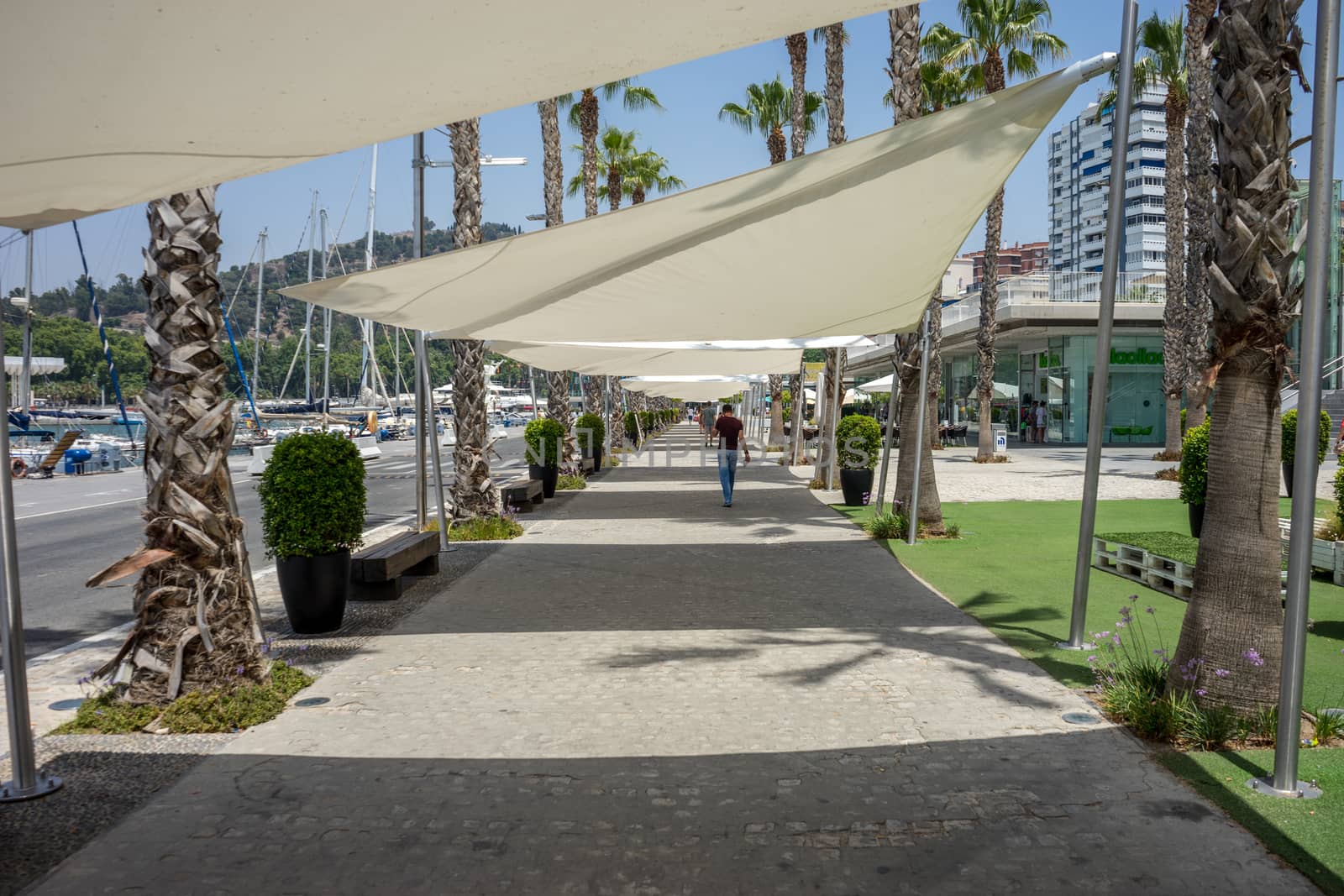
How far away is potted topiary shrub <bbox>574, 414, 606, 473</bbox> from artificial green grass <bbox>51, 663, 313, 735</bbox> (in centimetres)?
1960

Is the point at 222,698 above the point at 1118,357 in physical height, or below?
below

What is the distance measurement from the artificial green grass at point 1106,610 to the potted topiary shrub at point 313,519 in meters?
4.93

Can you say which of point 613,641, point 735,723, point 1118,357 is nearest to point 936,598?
point 613,641

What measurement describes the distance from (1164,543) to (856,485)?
25.6 ft

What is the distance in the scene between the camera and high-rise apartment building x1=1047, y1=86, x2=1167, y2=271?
492 ft

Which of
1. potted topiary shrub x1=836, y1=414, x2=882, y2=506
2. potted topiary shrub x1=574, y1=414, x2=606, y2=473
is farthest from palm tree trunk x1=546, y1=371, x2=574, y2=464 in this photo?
potted topiary shrub x1=836, y1=414, x2=882, y2=506

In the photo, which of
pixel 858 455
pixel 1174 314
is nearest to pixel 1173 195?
pixel 1174 314

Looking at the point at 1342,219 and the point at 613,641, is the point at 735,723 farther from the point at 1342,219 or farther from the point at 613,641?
the point at 1342,219

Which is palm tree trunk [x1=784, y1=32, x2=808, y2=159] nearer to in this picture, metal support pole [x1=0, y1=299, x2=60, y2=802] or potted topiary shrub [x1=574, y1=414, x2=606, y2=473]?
potted topiary shrub [x1=574, y1=414, x2=606, y2=473]

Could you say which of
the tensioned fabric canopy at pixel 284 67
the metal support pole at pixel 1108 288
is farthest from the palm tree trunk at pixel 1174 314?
the tensioned fabric canopy at pixel 284 67

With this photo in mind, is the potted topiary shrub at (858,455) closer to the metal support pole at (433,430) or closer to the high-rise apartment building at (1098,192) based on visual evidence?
the metal support pole at (433,430)

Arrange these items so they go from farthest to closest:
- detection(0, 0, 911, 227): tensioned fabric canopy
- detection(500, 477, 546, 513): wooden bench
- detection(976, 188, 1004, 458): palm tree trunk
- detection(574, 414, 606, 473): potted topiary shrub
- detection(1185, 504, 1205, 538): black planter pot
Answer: detection(976, 188, 1004, 458): palm tree trunk < detection(574, 414, 606, 473): potted topiary shrub < detection(500, 477, 546, 513): wooden bench < detection(1185, 504, 1205, 538): black planter pot < detection(0, 0, 911, 227): tensioned fabric canopy

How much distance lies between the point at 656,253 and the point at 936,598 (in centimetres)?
408

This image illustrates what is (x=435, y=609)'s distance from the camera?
8617mm
